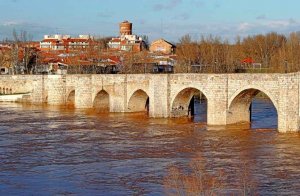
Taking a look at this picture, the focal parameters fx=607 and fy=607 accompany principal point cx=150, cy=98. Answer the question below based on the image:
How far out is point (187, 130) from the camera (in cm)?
2858

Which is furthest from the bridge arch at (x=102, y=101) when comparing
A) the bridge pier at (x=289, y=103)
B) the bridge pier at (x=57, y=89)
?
the bridge pier at (x=289, y=103)

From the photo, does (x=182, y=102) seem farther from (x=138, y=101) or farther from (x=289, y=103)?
(x=289, y=103)

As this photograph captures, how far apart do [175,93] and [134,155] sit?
1089cm

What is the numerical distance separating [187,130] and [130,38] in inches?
2861

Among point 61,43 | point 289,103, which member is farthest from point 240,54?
point 61,43

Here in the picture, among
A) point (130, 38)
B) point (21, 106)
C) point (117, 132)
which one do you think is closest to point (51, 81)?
point (21, 106)

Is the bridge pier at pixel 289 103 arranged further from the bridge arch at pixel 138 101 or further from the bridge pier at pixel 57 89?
the bridge pier at pixel 57 89

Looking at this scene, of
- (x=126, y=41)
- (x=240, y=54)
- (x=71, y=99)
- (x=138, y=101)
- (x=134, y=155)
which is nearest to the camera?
(x=134, y=155)

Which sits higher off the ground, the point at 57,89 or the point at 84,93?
the point at 57,89

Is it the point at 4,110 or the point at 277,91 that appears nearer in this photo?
the point at 277,91

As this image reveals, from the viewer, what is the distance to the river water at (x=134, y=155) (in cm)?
1695

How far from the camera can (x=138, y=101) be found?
37.3 m

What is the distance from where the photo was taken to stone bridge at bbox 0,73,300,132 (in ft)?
86.1

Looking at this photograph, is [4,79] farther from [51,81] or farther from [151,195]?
[151,195]
